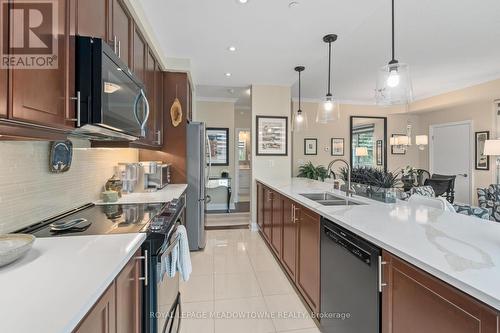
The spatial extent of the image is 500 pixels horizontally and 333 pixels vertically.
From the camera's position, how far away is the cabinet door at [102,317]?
0.76m

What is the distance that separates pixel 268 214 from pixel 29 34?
3121 millimetres

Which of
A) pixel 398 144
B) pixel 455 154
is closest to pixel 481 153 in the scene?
pixel 455 154

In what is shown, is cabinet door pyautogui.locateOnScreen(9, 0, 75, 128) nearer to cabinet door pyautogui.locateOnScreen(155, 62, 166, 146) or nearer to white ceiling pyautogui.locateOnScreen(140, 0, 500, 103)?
white ceiling pyautogui.locateOnScreen(140, 0, 500, 103)

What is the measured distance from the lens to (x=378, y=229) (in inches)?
54.5

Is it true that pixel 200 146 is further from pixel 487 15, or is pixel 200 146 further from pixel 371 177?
pixel 487 15

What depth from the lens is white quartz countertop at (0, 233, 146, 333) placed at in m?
0.63

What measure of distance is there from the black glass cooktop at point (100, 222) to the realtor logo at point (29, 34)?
2.66ft

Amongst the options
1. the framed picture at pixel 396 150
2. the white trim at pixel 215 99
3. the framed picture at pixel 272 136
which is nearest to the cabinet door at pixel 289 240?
the framed picture at pixel 272 136

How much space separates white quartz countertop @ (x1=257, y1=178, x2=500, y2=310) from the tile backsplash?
5.71 feet

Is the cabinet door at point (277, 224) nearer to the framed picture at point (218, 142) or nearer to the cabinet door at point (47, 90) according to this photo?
the cabinet door at point (47, 90)

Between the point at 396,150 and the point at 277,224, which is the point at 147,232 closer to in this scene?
the point at 277,224

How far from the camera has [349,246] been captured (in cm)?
150

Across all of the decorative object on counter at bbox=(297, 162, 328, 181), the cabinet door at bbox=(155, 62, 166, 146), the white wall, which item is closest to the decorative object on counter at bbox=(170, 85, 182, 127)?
the cabinet door at bbox=(155, 62, 166, 146)

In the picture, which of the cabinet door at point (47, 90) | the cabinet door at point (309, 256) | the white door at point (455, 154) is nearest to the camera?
the cabinet door at point (47, 90)
